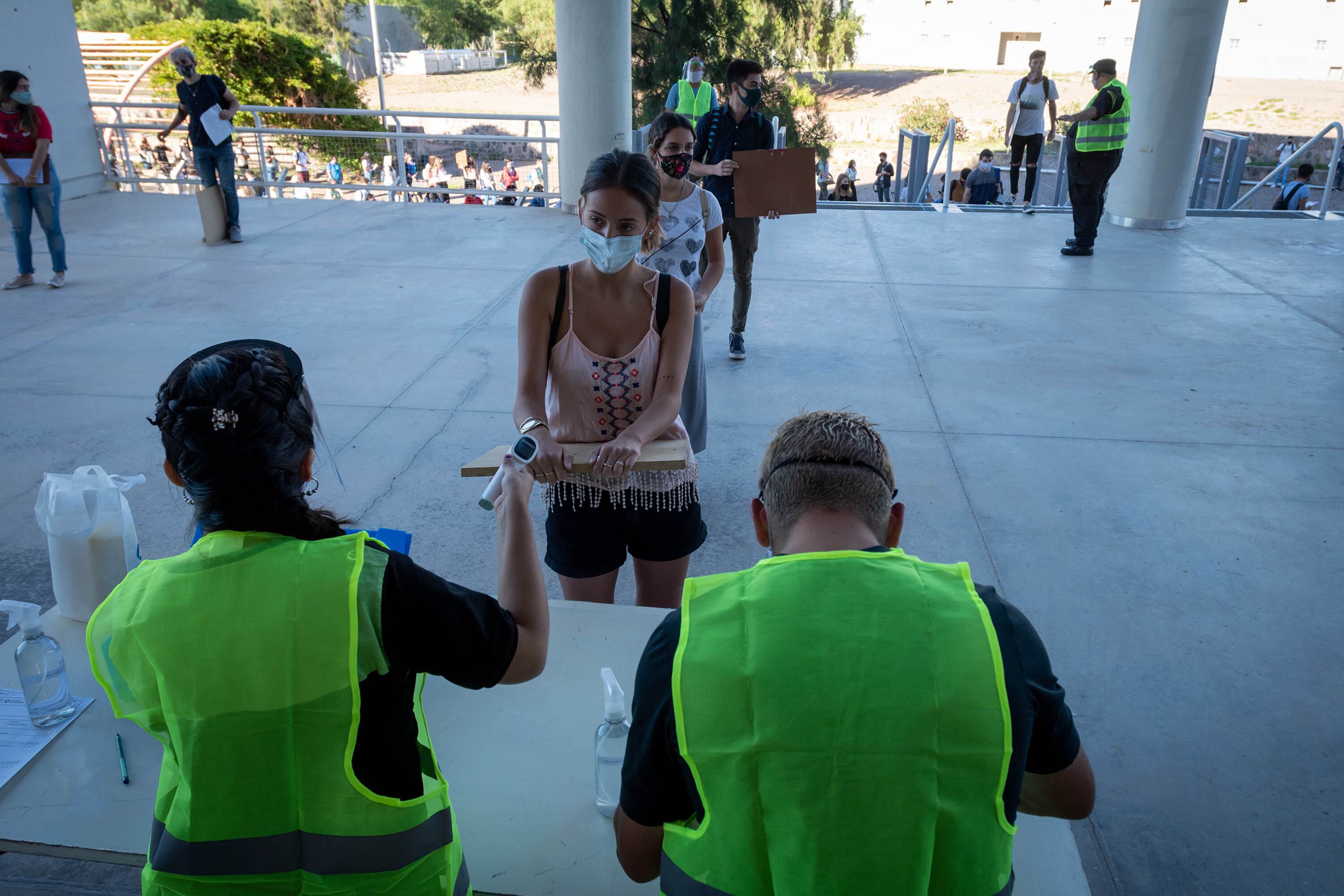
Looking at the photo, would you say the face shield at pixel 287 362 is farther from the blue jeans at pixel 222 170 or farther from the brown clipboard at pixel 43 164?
the blue jeans at pixel 222 170

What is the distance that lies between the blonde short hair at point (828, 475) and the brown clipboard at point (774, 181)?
410 cm

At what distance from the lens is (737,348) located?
19.2ft

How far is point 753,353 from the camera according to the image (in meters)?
6.01

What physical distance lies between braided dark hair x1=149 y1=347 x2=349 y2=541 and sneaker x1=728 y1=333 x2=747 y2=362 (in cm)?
467

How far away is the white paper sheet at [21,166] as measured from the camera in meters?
6.91

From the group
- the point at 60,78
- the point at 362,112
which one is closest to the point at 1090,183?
the point at 362,112

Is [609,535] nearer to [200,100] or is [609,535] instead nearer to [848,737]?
[848,737]

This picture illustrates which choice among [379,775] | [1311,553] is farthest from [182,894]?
[1311,553]

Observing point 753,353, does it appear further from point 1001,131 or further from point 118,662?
point 1001,131

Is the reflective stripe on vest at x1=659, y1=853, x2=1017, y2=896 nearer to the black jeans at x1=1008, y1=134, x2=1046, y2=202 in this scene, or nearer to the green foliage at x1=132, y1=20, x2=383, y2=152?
the black jeans at x1=1008, y1=134, x2=1046, y2=202

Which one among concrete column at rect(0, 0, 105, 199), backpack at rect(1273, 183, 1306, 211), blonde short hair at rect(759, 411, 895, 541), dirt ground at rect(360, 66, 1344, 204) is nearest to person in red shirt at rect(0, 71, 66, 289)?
concrete column at rect(0, 0, 105, 199)

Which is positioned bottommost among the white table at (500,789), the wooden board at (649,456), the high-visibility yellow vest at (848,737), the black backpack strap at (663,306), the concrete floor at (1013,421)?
the concrete floor at (1013,421)

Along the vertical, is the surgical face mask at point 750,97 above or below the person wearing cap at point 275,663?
above

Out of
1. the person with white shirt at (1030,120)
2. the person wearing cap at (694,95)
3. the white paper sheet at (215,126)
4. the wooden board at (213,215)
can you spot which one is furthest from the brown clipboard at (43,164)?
the person with white shirt at (1030,120)
